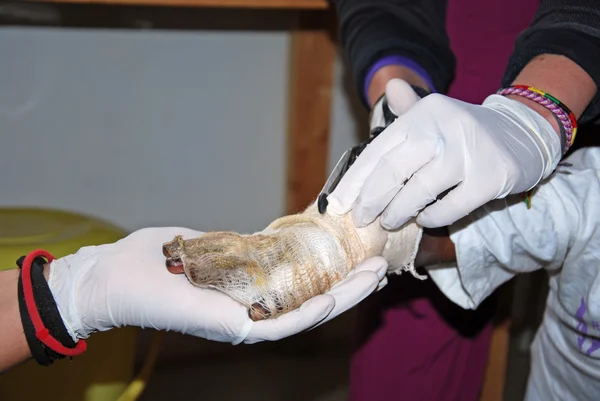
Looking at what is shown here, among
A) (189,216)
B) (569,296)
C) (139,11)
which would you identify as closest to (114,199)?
(189,216)

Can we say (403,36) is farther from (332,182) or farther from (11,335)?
(11,335)

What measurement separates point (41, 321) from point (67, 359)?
0.98ft

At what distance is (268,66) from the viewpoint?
1.55 metres

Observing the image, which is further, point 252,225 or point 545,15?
point 252,225

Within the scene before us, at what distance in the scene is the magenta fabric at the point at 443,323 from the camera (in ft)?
3.05

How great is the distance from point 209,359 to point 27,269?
3.25ft

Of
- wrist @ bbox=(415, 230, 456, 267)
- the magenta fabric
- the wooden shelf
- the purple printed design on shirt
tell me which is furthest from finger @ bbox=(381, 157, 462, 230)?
the wooden shelf

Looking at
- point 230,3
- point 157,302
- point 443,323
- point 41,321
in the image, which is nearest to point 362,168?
point 157,302

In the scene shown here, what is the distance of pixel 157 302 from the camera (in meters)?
0.58

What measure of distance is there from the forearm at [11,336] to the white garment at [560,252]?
51 cm

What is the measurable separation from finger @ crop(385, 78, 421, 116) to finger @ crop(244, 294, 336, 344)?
28 centimetres

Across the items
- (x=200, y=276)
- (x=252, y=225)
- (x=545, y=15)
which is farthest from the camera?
(x=252, y=225)

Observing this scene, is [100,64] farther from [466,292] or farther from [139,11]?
[466,292]

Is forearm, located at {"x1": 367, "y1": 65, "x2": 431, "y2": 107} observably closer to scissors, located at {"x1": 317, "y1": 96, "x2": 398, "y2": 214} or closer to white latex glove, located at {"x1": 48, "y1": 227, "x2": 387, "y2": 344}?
scissors, located at {"x1": 317, "y1": 96, "x2": 398, "y2": 214}
